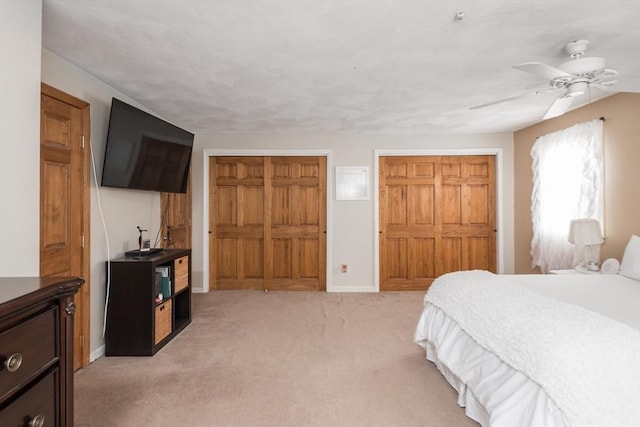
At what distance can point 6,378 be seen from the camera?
85 centimetres

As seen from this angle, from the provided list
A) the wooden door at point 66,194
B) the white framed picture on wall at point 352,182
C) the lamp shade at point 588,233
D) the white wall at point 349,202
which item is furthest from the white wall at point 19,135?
the lamp shade at point 588,233

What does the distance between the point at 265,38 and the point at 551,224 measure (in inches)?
148

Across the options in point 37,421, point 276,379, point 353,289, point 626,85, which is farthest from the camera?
point 353,289

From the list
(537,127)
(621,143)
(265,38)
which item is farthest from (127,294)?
(537,127)

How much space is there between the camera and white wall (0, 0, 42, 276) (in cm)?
142

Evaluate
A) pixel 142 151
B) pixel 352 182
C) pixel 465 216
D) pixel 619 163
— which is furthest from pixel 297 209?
pixel 619 163

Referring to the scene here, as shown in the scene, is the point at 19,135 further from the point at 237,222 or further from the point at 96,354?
the point at 237,222

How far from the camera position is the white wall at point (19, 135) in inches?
55.7

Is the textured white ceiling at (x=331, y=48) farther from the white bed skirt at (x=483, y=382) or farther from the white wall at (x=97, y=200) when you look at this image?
the white bed skirt at (x=483, y=382)

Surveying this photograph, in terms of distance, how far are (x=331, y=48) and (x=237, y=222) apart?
324cm

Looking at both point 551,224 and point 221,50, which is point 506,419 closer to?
point 221,50

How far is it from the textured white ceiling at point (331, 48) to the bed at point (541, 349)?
5.13 ft

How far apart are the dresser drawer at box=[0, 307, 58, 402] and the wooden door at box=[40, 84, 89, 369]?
159 cm

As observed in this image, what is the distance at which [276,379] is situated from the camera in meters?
2.36
